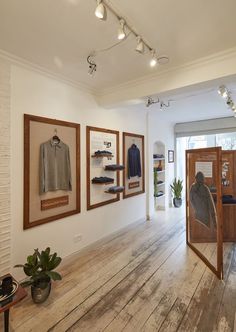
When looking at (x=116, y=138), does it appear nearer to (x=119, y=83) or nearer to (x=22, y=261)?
(x=119, y=83)

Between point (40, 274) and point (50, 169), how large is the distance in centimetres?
135

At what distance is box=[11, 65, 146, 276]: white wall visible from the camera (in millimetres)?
2506

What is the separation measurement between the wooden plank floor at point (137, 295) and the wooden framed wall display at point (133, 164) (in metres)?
1.47

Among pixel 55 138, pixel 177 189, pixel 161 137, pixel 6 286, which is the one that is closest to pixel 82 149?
pixel 55 138

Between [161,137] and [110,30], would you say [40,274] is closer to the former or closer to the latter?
[110,30]

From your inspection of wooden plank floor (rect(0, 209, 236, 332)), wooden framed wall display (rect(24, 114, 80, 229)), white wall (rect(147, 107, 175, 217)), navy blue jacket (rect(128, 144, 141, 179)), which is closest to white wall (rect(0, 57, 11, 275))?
wooden framed wall display (rect(24, 114, 80, 229))

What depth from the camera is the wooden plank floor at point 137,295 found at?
193 centimetres

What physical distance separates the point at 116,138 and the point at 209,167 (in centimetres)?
195

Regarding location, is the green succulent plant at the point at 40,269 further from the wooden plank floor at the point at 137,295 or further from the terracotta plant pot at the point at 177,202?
the terracotta plant pot at the point at 177,202

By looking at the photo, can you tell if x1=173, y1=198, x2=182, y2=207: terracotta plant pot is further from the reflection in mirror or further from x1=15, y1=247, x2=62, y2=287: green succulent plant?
x1=15, y1=247, x2=62, y2=287: green succulent plant

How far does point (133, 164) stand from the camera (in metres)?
4.64

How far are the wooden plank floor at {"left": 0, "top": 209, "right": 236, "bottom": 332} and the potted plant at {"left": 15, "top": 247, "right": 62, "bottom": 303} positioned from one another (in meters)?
0.12

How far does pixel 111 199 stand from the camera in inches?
161

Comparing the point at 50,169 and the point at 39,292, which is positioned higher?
the point at 50,169
